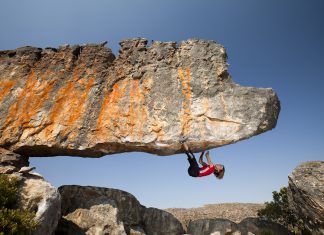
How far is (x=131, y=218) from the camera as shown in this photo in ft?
51.5

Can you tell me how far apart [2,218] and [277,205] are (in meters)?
17.7

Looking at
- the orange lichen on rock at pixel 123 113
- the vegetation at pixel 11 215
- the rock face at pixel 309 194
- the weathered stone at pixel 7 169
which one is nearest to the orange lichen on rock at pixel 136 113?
the orange lichen on rock at pixel 123 113

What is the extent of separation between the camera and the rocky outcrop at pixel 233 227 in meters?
16.2

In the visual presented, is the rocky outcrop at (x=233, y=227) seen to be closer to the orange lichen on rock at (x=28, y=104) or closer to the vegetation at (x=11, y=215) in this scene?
the vegetation at (x=11, y=215)

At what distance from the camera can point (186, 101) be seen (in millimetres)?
14367

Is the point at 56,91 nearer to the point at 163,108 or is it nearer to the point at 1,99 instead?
the point at 1,99

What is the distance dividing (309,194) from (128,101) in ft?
33.8

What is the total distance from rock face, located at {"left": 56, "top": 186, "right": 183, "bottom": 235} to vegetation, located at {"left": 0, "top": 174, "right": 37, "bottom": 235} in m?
3.26

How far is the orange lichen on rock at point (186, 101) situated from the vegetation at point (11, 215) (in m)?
7.32

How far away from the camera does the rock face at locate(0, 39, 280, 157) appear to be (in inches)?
540

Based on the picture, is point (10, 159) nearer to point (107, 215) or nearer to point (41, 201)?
point (41, 201)

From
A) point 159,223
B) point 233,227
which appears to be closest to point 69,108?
point 159,223

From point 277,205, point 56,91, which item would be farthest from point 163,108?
point 277,205

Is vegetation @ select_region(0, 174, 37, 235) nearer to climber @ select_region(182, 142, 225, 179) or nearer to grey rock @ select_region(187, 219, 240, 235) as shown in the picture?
climber @ select_region(182, 142, 225, 179)
